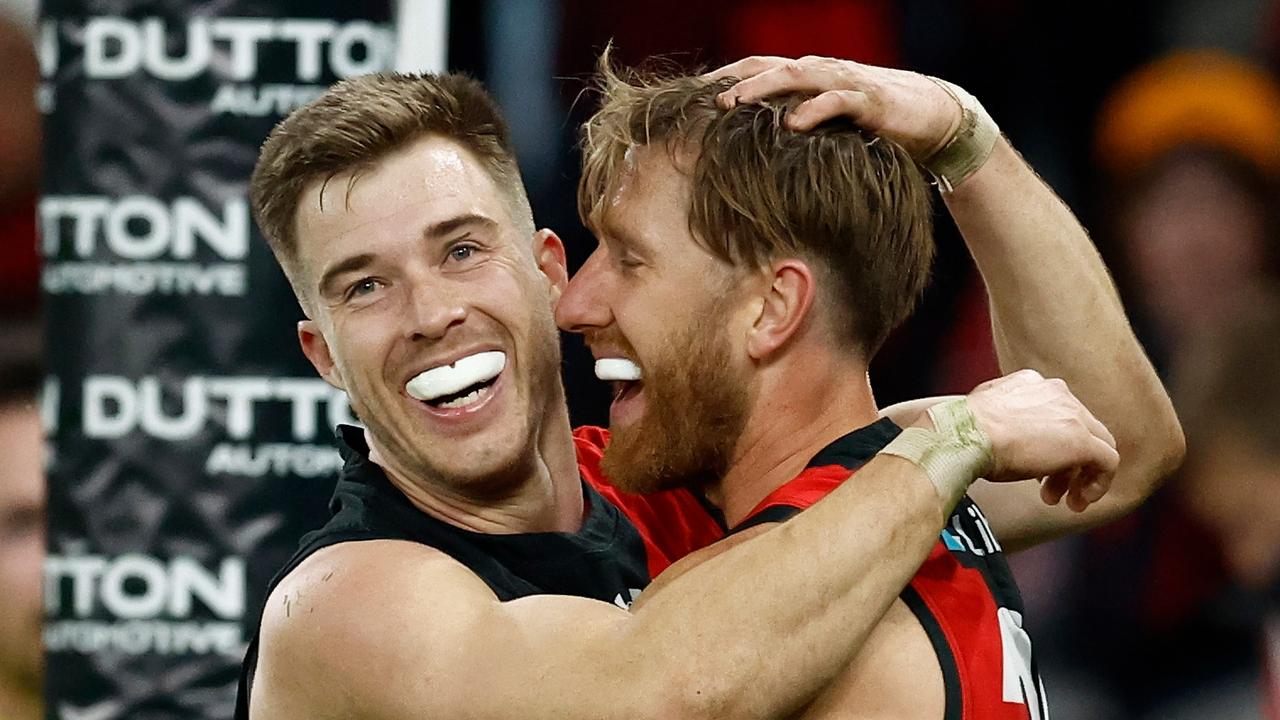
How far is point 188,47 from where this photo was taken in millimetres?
4742

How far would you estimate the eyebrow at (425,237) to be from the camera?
2754 mm

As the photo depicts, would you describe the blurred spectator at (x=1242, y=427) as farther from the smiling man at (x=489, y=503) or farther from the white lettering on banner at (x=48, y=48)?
the white lettering on banner at (x=48, y=48)

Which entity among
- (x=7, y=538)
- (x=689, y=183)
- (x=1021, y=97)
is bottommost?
(x=7, y=538)

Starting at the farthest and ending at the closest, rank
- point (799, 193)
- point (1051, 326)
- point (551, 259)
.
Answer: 1. point (551, 259)
2. point (1051, 326)
3. point (799, 193)

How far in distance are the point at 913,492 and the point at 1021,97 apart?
3.05m

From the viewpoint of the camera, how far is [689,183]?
2551mm

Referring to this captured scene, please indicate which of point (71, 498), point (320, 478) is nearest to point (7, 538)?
point (71, 498)

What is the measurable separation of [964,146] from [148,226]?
2.73 m

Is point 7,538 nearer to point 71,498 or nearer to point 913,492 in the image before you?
point 71,498

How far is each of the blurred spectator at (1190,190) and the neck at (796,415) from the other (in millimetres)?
2794

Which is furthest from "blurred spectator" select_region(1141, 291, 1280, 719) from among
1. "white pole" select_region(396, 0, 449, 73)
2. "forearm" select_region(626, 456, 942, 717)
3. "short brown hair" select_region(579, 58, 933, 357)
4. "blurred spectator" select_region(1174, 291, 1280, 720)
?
"forearm" select_region(626, 456, 942, 717)

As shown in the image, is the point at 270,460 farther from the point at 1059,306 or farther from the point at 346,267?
the point at 1059,306

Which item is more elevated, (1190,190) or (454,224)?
(454,224)

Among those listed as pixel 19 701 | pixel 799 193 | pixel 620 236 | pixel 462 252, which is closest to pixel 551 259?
pixel 462 252
